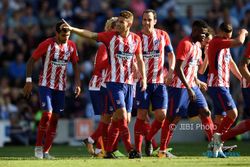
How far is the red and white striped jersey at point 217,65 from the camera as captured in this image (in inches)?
686

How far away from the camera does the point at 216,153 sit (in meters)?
16.9

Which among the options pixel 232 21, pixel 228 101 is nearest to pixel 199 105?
pixel 228 101

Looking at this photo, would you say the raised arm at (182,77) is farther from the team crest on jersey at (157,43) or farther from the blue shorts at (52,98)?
the blue shorts at (52,98)

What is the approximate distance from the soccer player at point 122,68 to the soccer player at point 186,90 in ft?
3.43

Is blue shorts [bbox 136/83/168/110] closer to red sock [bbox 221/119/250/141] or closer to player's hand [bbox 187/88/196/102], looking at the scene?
player's hand [bbox 187/88/196/102]

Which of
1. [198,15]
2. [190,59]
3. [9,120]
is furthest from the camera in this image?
[198,15]

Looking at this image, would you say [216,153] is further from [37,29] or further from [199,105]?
[37,29]

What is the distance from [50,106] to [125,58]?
1.87 metres

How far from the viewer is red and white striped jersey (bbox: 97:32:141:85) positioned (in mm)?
16453

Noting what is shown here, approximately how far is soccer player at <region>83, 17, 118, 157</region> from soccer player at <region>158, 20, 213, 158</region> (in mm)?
1107

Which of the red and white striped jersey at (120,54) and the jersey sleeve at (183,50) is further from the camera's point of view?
the jersey sleeve at (183,50)

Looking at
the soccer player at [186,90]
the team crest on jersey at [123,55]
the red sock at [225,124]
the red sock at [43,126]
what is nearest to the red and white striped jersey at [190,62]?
the soccer player at [186,90]

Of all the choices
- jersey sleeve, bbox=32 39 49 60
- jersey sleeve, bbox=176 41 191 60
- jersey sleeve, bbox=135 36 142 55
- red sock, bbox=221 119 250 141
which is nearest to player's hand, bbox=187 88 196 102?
jersey sleeve, bbox=176 41 191 60

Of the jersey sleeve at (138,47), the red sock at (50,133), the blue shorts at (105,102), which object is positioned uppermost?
the jersey sleeve at (138,47)
